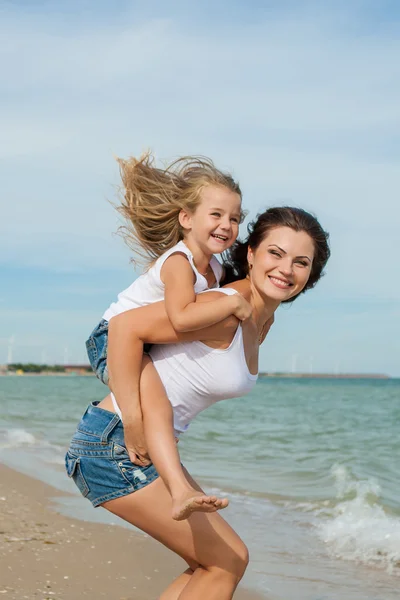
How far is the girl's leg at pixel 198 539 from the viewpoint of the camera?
122 inches

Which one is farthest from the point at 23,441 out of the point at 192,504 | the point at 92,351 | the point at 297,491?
the point at 192,504

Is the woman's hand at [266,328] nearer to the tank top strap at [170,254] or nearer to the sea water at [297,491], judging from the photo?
the tank top strap at [170,254]

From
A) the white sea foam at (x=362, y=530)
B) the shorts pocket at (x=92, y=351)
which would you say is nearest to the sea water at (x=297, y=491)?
the white sea foam at (x=362, y=530)

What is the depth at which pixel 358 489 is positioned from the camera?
9.73 m

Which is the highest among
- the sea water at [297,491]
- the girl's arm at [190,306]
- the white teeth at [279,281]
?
the white teeth at [279,281]

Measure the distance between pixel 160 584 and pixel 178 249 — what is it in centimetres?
312

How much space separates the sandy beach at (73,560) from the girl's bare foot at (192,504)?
103 inches

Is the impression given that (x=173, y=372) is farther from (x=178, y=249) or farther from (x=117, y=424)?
(x=178, y=249)

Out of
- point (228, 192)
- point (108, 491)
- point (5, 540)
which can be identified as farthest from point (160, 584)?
point (228, 192)

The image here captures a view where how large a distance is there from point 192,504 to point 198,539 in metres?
0.38

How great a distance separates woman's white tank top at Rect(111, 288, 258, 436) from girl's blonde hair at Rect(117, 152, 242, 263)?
674mm

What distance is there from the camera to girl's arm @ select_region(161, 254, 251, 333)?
10.1ft

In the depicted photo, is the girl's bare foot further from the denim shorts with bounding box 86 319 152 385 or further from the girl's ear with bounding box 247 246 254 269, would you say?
the girl's ear with bounding box 247 246 254 269

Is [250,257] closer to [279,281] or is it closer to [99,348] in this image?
[279,281]
